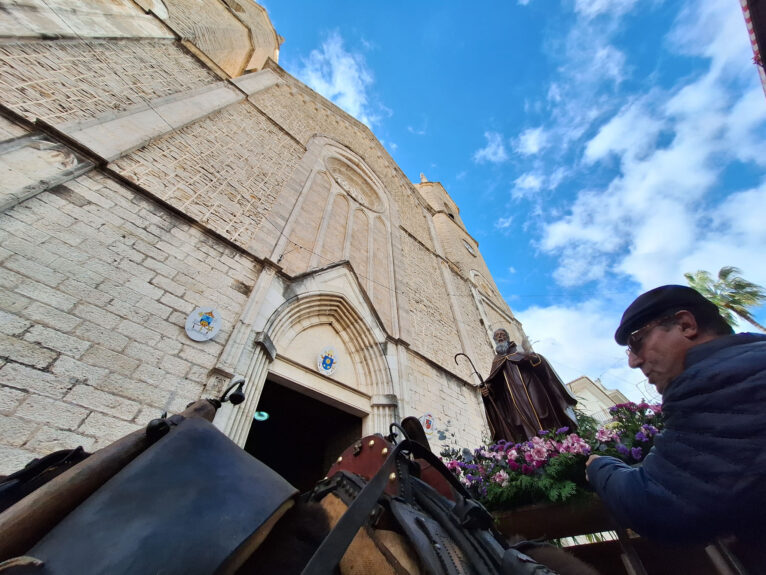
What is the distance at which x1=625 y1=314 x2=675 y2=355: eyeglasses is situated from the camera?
1333 mm

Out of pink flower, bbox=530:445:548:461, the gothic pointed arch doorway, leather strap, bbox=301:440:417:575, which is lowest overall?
leather strap, bbox=301:440:417:575

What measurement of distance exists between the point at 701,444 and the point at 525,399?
2690 mm

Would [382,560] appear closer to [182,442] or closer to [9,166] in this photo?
[182,442]

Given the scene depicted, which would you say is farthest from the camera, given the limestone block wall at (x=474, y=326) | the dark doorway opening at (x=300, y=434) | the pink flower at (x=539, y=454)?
the limestone block wall at (x=474, y=326)

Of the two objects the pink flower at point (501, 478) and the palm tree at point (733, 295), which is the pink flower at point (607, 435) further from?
the palm tree at point (733, 295)

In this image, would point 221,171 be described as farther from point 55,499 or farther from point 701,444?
point 701,444

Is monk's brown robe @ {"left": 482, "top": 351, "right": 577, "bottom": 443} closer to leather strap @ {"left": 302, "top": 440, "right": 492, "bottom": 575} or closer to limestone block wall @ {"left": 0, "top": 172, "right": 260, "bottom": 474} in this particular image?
leather strap @ {"left": 302, "top": 440, "right": 492, "bottom": 575}

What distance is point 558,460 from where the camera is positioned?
198cm

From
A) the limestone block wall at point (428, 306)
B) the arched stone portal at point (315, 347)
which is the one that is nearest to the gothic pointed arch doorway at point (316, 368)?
the arched stone portal at point (315, 347)

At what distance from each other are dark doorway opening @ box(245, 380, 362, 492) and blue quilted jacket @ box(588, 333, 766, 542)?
424 centimetres

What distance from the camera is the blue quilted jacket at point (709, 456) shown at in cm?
84

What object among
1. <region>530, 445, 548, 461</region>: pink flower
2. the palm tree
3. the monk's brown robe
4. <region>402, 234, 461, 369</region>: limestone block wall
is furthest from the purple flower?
the palm tree

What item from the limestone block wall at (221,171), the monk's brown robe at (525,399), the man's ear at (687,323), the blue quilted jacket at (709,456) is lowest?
the blue quilted jacket at (709,456)

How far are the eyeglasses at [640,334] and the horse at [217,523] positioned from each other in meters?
0.89
